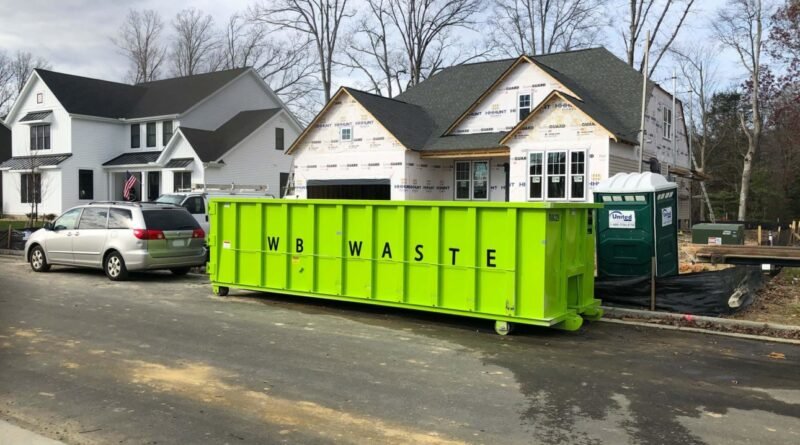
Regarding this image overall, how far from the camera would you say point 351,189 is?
27062 mm

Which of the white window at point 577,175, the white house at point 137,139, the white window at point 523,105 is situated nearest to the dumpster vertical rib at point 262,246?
the white window at point 577,175

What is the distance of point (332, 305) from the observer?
34.8ft

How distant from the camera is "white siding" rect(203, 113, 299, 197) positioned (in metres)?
33.4

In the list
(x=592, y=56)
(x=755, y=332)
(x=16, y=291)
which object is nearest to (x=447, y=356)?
(x=755, y=332)

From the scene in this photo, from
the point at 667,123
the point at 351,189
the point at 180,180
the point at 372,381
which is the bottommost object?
the point at 372,381

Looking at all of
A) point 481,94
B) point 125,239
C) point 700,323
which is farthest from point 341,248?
point 481,94

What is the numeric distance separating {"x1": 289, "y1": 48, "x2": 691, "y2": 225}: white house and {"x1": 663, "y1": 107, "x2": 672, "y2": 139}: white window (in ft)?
0.26

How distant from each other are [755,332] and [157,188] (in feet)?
104

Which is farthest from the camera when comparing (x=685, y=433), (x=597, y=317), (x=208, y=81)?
(x=208, y=81)

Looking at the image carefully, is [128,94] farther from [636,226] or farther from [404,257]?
[636,226]

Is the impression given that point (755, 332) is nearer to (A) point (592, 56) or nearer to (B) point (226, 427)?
(B) point (226, 427)

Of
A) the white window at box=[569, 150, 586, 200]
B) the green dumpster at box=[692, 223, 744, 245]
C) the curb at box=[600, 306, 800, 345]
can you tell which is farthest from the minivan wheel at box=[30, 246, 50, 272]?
the green dumpster at box=[692, 223, 744, 245]

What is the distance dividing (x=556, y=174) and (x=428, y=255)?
1381 cm

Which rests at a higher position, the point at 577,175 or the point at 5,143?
the point at 5,143
